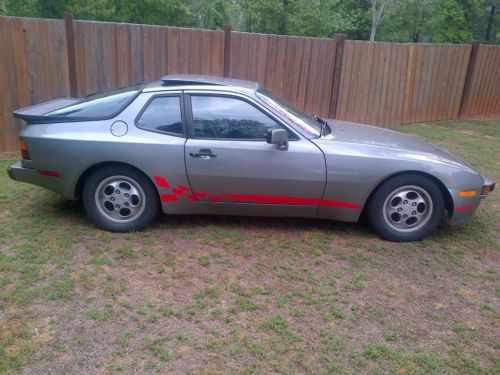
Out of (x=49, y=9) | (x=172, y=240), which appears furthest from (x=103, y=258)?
(x=49, y=9)

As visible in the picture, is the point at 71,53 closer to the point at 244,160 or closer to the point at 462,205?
the point at 244,160

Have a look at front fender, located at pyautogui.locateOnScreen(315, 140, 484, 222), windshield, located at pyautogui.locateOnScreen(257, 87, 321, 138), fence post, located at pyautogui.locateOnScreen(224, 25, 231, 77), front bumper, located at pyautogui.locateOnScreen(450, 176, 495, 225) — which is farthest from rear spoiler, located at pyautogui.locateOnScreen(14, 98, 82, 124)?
fence post, located at pyautogui.locateOnScreen(224, 25, 231, 77)

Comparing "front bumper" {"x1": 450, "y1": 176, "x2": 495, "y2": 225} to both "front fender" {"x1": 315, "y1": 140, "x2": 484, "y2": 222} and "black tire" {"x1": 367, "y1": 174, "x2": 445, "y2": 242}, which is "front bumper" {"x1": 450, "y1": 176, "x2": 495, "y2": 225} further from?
"black tire" {"x1": 367, "y1": 174, "x2": 445, "y2": 242}

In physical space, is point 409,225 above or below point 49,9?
below

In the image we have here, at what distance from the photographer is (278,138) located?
4.64 meters

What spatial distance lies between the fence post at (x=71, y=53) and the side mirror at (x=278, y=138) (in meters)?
4.57

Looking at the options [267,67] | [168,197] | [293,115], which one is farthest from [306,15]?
[168,197]

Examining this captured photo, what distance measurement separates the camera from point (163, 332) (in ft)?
11.2

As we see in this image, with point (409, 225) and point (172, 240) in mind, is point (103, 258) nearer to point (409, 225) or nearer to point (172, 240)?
point (172, 240)

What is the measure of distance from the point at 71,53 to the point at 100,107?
3.40 m

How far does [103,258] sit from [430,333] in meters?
2.77

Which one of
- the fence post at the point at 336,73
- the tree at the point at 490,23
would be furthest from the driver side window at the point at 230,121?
the tree at the point at 490,23

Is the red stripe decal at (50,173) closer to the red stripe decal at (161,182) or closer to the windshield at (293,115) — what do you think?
the red stripe decal at (161,182)

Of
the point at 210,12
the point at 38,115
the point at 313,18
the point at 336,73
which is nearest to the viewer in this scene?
the point at 38,115
